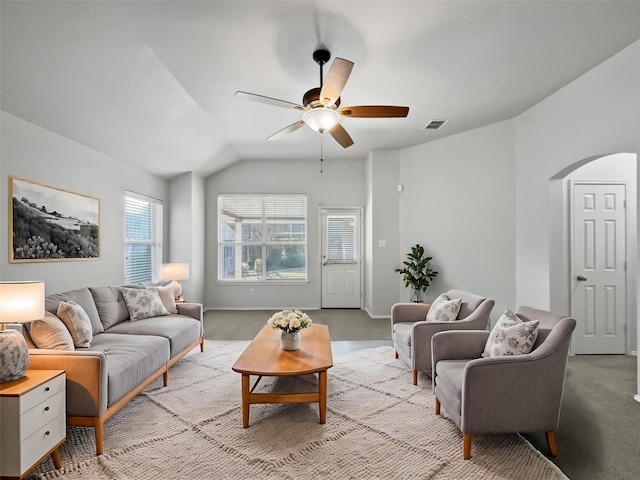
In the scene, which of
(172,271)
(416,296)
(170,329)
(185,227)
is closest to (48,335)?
(170,329)

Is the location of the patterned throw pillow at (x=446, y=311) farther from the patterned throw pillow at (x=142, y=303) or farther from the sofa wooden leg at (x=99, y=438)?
the patterned throw pillow at (x=142, y=303)

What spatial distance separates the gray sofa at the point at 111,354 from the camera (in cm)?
218

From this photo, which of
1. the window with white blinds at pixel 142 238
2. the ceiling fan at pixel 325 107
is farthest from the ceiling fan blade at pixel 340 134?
the window with white blinds at pixel 142 238

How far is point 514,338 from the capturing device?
7.59ft

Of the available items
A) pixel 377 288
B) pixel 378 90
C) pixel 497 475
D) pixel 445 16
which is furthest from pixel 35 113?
pixel 377 288

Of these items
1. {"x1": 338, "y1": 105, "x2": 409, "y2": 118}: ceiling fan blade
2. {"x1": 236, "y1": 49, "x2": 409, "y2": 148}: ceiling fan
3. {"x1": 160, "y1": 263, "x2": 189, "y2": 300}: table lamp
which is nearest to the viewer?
{"x1": 236, "y1": 49, "x2": 409, "y2": 148}: ceiling fan

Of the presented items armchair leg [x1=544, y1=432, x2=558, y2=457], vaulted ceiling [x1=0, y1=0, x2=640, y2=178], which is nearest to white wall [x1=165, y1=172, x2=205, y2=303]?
vaulted ceiling [x1=0, y1=0, x2=640, y2=178]

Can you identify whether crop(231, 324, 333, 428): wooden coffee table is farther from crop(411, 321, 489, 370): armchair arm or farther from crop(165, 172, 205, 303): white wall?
crop(165, 172, 205, 303): white wall

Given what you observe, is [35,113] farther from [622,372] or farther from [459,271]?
[622,372]

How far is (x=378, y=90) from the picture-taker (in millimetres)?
3697

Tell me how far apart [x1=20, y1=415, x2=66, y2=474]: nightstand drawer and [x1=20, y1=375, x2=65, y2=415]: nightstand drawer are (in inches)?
6.0

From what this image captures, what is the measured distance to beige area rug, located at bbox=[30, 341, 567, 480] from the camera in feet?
6.55

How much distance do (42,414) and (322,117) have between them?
2.56 metres

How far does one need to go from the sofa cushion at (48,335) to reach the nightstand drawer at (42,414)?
0.49 metres
